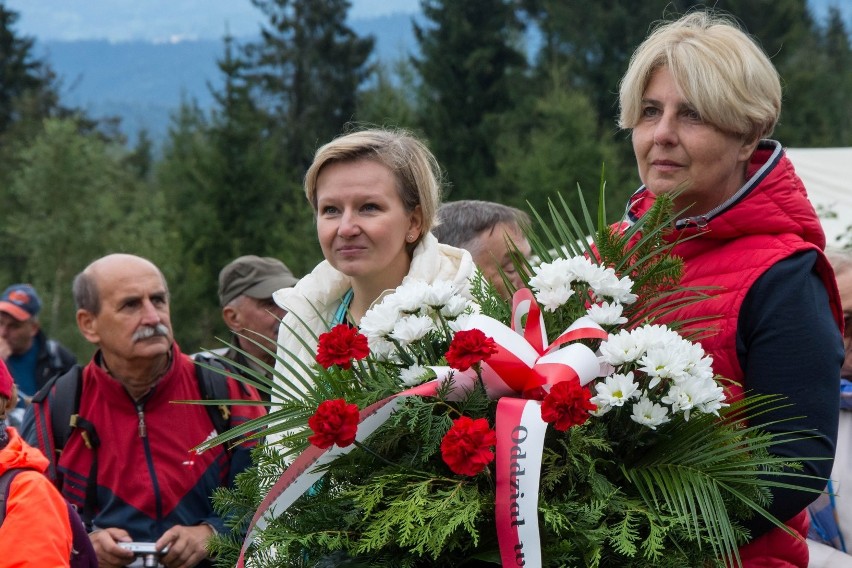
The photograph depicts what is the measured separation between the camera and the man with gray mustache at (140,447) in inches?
159

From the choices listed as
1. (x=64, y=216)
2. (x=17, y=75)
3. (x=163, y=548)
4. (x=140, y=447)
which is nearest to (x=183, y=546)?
(x=163, y=548)

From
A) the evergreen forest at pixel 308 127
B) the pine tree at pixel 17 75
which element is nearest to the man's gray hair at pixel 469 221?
the evergreen forest at pixel 308 127

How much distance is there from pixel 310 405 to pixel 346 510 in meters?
0.21

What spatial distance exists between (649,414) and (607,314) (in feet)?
0.65

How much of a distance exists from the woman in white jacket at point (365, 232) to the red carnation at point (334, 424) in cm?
91

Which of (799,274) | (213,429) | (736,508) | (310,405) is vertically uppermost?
(799,274)

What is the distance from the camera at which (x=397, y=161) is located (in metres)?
2.84

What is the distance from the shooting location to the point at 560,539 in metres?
1.79

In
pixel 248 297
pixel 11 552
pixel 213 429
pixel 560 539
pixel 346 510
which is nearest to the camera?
pixel 560 539

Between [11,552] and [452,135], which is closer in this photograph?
[11,552]

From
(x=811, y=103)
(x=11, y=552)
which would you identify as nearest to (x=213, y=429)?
(x=11, y=552)

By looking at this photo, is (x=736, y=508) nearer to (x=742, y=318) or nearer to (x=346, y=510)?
(x=742, y=318)

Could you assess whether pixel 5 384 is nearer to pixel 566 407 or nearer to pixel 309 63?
pixel 566 407

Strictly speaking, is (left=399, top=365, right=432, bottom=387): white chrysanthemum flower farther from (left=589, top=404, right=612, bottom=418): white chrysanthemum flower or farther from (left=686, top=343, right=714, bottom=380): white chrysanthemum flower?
(left=686, top=343, right=714, bottom=380): white chrysanthemum flower
